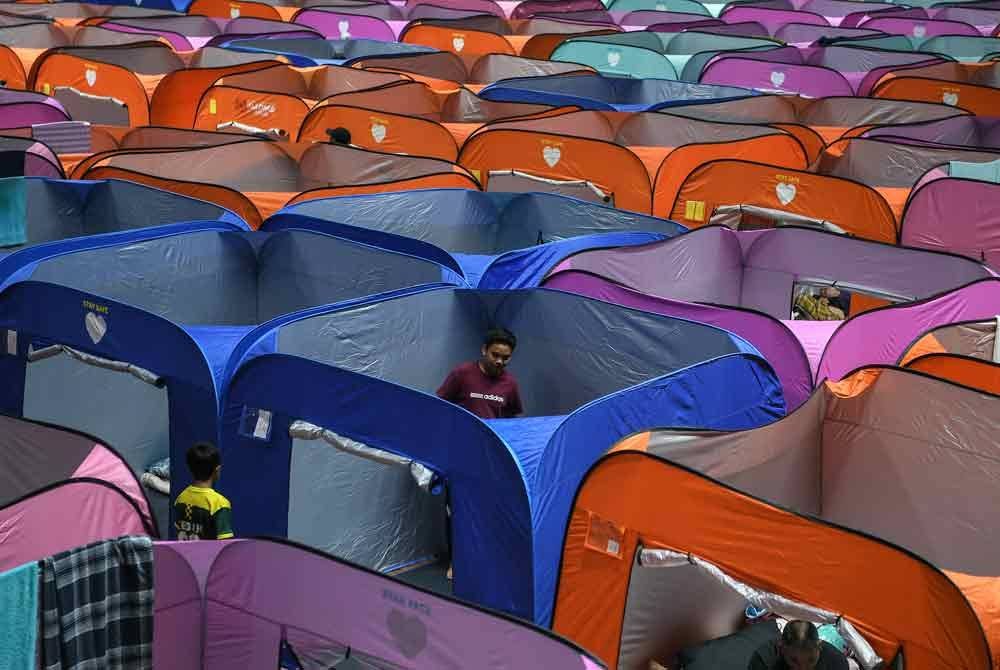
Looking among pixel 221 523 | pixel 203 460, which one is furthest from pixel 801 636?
pixel 203 460

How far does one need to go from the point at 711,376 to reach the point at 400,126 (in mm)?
5173

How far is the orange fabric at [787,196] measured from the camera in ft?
27.6

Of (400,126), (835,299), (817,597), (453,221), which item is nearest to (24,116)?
(400,126)

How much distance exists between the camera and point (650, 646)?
4.67 metres

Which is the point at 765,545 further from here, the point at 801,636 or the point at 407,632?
the point at 407,632

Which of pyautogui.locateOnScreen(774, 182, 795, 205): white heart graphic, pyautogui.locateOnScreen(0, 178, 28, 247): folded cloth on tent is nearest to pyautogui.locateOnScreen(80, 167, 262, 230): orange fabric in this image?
pyautogui.locateOnScreen(0, 178, 28, 247): folded cloth on tent

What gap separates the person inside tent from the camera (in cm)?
389

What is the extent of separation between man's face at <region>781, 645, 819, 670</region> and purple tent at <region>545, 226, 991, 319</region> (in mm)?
3082

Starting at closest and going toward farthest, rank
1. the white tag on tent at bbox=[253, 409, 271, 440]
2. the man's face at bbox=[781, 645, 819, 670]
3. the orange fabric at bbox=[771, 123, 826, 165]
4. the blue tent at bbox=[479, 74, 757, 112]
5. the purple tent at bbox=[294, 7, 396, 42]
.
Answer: the man's face at bbox=[781, 645, 819, 670], the white tag on tent at bbox=[253, 409, 271, 440], the orange fabric at bbox=[771, 123, 826, 165], the blue tent at bbox=[479, 74, 757, 112], the purple tent at bbox=[294, 7, 396, 42]

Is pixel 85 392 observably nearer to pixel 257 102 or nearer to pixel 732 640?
pixel 732 640

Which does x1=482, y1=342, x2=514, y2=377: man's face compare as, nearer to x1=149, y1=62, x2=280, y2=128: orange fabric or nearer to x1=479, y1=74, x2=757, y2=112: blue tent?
x1=479, y1=74, x2=757, y2=112: blue tent

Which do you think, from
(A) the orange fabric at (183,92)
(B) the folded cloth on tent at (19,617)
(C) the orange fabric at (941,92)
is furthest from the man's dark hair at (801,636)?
(C) the orange fabric at (941,92)

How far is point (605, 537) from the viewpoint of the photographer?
4527 millimetres

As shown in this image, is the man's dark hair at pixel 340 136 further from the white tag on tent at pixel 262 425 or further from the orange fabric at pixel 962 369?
the orange fabric at pixel 962 369
